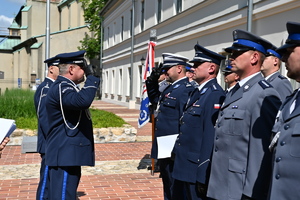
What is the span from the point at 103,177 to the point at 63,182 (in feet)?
10.5

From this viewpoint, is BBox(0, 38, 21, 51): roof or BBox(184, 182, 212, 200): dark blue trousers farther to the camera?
BBox(0, 38, 21, 51): roof

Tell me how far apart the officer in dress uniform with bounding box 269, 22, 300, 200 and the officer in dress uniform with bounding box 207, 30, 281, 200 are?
26cm

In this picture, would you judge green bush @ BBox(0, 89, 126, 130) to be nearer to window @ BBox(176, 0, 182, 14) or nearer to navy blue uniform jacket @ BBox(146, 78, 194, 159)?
navy blue uniform jacket @ BBox(146, 78, 194, 159)

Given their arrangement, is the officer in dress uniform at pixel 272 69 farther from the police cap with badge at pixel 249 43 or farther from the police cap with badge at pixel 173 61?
the police cap with badge at pixel 249 43

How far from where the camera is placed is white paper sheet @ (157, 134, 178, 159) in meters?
4.46

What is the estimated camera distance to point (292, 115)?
222 cm

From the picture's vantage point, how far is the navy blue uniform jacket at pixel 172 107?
465cm

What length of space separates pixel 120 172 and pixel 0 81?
55.0 meters

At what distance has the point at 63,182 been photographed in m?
3.80

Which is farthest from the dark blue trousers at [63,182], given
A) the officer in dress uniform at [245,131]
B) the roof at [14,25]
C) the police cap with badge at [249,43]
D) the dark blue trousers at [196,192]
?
the roof at [14,25]

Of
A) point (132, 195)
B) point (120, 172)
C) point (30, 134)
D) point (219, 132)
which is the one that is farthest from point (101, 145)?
point (219, 132)

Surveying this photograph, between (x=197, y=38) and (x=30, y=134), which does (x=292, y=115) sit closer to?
(x=30, y=134)

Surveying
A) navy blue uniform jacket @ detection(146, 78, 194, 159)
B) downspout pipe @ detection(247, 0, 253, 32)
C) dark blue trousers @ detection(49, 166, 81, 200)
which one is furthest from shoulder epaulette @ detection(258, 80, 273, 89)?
downspout pipe @ detection(247, 0, 253, 32)

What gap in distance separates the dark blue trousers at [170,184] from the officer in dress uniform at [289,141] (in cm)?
222
